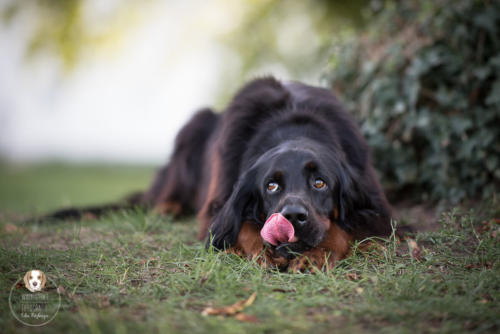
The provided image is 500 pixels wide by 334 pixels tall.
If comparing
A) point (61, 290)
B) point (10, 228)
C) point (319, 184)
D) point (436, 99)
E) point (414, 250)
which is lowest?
point (10, 228)

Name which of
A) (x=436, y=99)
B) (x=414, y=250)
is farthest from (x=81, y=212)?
(x=436, y=99)

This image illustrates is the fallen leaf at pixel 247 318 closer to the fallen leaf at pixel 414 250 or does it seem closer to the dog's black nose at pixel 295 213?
the dog's black nose at pixel 295 213

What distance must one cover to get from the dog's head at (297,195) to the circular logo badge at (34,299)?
3.40 ft

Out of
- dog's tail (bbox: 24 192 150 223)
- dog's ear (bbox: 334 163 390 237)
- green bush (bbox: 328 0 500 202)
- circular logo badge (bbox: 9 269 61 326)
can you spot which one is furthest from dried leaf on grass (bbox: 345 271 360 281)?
dog's tail (bbox: 24 192 150 223)

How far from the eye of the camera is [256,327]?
63.2 inches

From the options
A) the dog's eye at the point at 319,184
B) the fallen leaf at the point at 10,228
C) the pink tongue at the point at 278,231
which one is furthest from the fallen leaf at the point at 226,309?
the fallen leaf at the point at 10,228

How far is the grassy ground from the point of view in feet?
5.40

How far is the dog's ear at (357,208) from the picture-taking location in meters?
2.76

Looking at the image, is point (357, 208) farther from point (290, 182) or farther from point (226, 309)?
point (226, 309)

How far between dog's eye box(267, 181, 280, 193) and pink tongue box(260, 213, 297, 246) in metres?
0.30

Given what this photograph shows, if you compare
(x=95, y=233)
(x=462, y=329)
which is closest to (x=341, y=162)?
(x=462, y=329)

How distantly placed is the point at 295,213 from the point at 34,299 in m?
1.35

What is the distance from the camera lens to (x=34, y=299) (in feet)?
6.26

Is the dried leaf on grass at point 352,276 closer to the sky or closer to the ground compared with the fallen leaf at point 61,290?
closer to the sky
